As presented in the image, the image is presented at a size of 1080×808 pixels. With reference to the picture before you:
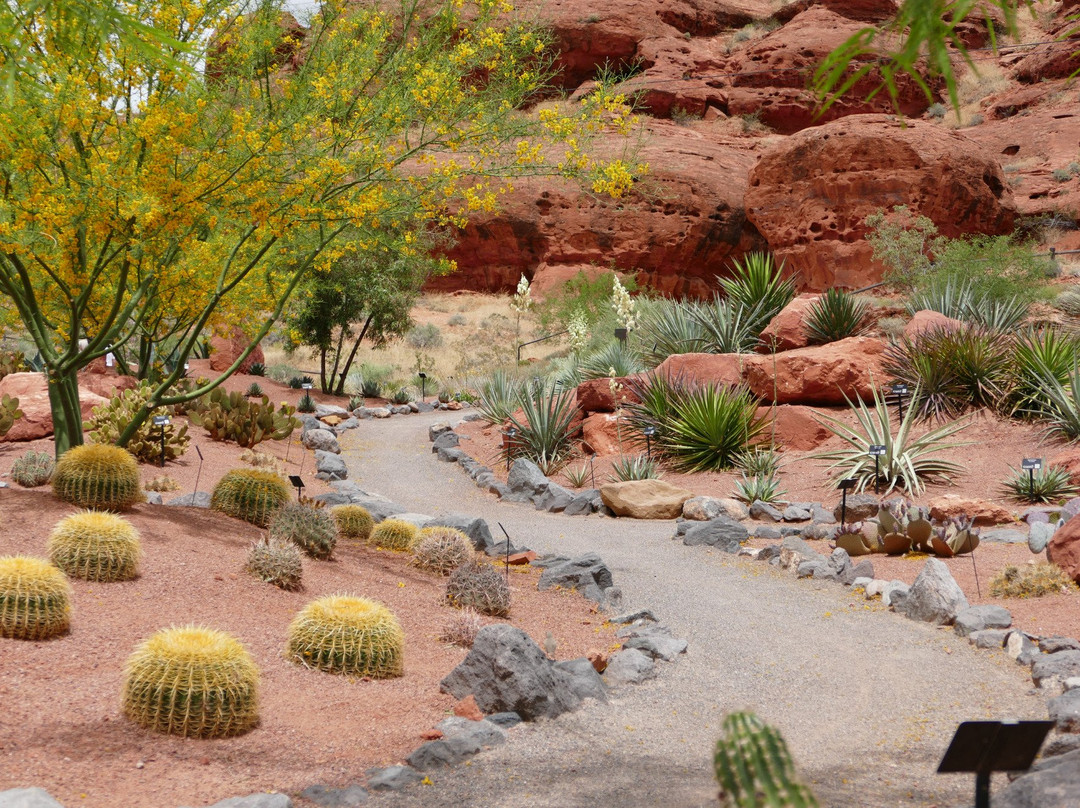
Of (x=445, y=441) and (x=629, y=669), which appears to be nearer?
(x=629, y=669)

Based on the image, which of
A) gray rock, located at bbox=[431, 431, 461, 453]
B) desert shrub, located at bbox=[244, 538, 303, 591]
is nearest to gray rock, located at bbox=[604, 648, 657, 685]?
desert shrub, located at bbox=[244, 538, 303, 591]

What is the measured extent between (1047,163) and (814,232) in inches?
548

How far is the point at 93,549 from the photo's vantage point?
7.02m

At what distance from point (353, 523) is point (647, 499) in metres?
4.10

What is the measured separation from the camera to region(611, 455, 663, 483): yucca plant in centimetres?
1423

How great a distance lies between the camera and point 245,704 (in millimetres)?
5051

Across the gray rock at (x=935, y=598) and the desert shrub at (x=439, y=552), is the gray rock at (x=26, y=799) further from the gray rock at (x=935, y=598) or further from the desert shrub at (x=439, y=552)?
the gray rock at (x=935, y=598)

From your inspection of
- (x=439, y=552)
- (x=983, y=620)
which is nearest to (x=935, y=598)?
(x=983, y=620)

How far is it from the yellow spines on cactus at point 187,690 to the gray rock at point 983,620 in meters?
5.06

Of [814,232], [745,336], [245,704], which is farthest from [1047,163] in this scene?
[245,704]

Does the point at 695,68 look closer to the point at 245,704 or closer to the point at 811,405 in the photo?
the point at 811,405

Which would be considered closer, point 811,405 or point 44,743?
point 44,743

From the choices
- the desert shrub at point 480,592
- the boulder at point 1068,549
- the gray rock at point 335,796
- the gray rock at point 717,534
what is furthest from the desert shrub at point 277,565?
the boulder at point 1068,549

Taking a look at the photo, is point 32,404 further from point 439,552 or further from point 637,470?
point 637,470
